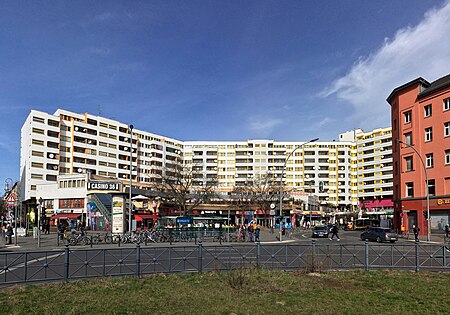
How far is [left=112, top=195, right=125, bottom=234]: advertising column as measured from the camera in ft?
104

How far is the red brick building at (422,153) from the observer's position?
43.4 metres

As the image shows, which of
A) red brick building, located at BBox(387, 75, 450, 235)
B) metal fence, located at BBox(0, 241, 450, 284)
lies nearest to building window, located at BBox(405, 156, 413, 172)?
red brick building, located at BBox(387, 75, 450, 235)

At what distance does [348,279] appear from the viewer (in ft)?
40.7

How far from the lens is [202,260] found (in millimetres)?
14500

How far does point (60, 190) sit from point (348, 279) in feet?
194

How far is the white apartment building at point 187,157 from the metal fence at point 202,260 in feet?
217

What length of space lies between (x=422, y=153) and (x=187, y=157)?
81.6 meters

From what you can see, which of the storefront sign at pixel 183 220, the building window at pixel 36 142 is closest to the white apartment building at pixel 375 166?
the storefront sign at pixel 183 220

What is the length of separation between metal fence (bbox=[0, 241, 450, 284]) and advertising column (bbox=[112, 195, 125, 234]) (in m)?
17.1

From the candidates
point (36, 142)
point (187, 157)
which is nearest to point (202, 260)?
point (36, 142)

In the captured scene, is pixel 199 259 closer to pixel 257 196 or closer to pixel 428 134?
pixel 428 134

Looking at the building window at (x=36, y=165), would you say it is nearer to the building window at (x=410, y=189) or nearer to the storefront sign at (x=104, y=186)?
the storefront sign at (x=104, y=186)

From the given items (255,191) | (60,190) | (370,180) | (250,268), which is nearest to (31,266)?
(250,268)

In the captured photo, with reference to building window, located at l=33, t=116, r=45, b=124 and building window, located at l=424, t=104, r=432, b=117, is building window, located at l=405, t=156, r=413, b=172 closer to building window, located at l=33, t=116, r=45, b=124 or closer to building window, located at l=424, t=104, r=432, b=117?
building window, located at l=424, t=104, r=432, b=117
